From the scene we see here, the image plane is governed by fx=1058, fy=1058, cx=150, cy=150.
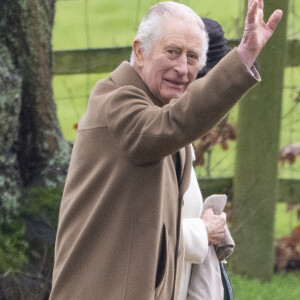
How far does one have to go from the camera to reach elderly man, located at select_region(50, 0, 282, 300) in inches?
116

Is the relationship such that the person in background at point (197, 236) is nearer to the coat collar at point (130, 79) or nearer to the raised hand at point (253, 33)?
the coat collar at point (130, 79)

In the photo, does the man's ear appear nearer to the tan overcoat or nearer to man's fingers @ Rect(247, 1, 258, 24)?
the tan overcoat

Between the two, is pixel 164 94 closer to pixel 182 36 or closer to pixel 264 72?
pixel 182 36

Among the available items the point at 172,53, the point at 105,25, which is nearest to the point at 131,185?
the point at 172,53

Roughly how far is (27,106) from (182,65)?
7.35ft

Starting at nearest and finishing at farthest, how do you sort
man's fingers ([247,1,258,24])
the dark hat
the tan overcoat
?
man's fingers ([247,1,258,24]) → the tan overcoat → the dark hat

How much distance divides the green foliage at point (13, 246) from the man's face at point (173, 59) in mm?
2072

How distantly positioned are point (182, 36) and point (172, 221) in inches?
21.7

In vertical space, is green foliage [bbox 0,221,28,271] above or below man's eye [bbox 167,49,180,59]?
below

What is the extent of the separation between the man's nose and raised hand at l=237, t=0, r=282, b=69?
368 mm

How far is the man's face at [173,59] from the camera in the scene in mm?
3043

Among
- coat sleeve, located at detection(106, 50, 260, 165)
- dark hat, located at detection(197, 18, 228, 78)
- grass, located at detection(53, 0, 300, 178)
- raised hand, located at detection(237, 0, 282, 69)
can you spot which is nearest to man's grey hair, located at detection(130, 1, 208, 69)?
coat sleeve, located at detection(106, 50, 260, 165)

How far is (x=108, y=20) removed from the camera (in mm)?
7926

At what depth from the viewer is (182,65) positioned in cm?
305
